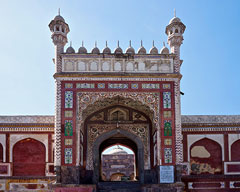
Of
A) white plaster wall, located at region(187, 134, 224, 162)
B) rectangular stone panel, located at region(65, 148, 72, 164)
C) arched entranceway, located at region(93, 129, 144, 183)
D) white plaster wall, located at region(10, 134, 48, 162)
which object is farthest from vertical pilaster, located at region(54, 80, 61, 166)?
white plaster wall, located at region(187, 134, 224, 162)

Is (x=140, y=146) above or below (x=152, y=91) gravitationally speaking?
below

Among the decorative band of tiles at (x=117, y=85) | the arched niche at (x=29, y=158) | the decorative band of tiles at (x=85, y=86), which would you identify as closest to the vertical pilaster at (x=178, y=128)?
the decorative band of tiles at (x=117, y=85)

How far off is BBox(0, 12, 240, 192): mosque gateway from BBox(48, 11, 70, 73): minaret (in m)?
0.04

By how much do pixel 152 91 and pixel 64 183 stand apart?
507 centimetres

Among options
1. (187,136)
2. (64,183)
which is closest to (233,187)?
(187,136)

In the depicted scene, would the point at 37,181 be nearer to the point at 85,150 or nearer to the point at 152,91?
the point at 85,150

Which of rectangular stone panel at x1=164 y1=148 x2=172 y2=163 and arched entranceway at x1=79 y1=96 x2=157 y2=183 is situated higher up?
arched entranceway at x1=79 y1=96 x2=157 y2=183

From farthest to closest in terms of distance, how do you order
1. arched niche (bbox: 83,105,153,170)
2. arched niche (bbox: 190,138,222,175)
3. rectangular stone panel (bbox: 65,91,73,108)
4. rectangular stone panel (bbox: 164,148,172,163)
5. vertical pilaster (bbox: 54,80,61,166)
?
arched niche (bbox: 190,138,222,175)
arched niche (bbox: 83,105,153,170)
rectangular stone panel (bbox: 65,91,73,108)
rectangular stone panel (bbox: 164,148,172,163)
vertical pilaster (bbox: 54,80,61,166)

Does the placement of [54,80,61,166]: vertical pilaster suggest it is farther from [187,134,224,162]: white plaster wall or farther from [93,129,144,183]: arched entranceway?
[187,134,224,162]: white plaster wall

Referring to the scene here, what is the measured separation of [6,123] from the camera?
19.0m

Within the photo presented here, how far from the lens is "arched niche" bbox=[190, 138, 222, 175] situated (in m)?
19.0

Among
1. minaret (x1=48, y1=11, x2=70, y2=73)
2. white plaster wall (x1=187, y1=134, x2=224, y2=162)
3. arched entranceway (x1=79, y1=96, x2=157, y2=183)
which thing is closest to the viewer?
minaret (x1=48, y1=11, x2=70, y2=73)

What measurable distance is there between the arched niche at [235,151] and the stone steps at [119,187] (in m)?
4.46

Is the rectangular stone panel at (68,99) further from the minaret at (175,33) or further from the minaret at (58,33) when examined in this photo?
the minaret at (175,33)
